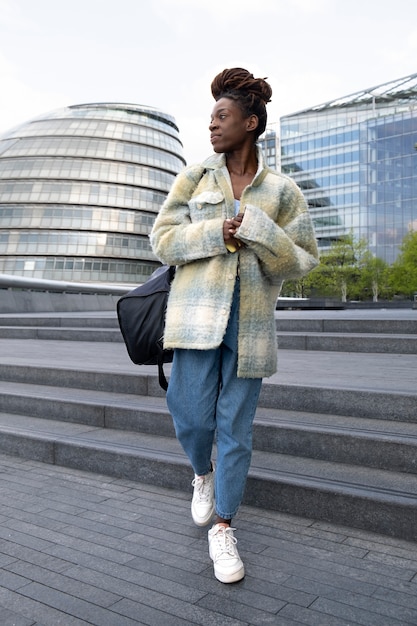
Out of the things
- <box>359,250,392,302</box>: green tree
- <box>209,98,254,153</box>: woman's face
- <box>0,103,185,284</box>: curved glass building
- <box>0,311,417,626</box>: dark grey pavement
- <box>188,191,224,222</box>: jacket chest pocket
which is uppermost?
<box>0,103,185,284</box>: curved glass building

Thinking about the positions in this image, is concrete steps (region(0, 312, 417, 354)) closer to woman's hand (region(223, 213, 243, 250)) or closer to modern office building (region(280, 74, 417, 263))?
woman's hand (region(223, 213, 243, 250))

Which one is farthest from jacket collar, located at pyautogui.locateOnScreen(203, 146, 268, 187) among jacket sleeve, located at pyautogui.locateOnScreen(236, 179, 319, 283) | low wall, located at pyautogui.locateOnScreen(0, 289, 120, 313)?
low wall, located at pyautogui.locateOnScreen(0, 289, 120, 313)

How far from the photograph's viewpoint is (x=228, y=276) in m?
2.68

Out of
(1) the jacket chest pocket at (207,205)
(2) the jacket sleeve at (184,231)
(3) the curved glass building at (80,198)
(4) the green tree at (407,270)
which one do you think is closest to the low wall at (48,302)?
(2) the jacket sleeve at (184,231)

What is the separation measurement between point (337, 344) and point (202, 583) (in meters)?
5.03

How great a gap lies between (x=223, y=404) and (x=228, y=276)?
60 centimetres

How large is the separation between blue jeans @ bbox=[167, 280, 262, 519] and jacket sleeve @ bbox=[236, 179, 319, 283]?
23 centimetres

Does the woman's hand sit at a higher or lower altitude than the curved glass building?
lower

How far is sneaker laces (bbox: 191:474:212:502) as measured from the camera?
3.07 meters

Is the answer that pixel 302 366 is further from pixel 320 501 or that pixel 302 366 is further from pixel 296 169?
pixel 296 169

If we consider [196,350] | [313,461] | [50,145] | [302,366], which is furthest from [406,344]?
[50,145]

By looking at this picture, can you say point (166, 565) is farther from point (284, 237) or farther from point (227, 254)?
point (284, 237)

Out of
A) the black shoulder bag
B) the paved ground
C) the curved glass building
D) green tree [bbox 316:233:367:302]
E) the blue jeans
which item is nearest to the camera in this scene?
the paved ground

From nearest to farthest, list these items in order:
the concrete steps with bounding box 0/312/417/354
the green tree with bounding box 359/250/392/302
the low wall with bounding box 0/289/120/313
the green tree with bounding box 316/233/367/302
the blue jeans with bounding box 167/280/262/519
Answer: the blue jeans with bounding box 167/280/262/519 → the concrete steps with bounding box 0/312/417/354 → the low wall with bounding box 0/289/120/313 → the green tree with bounding box 359/250/392/302 → the green tree with bounding box 316/233/367/302
